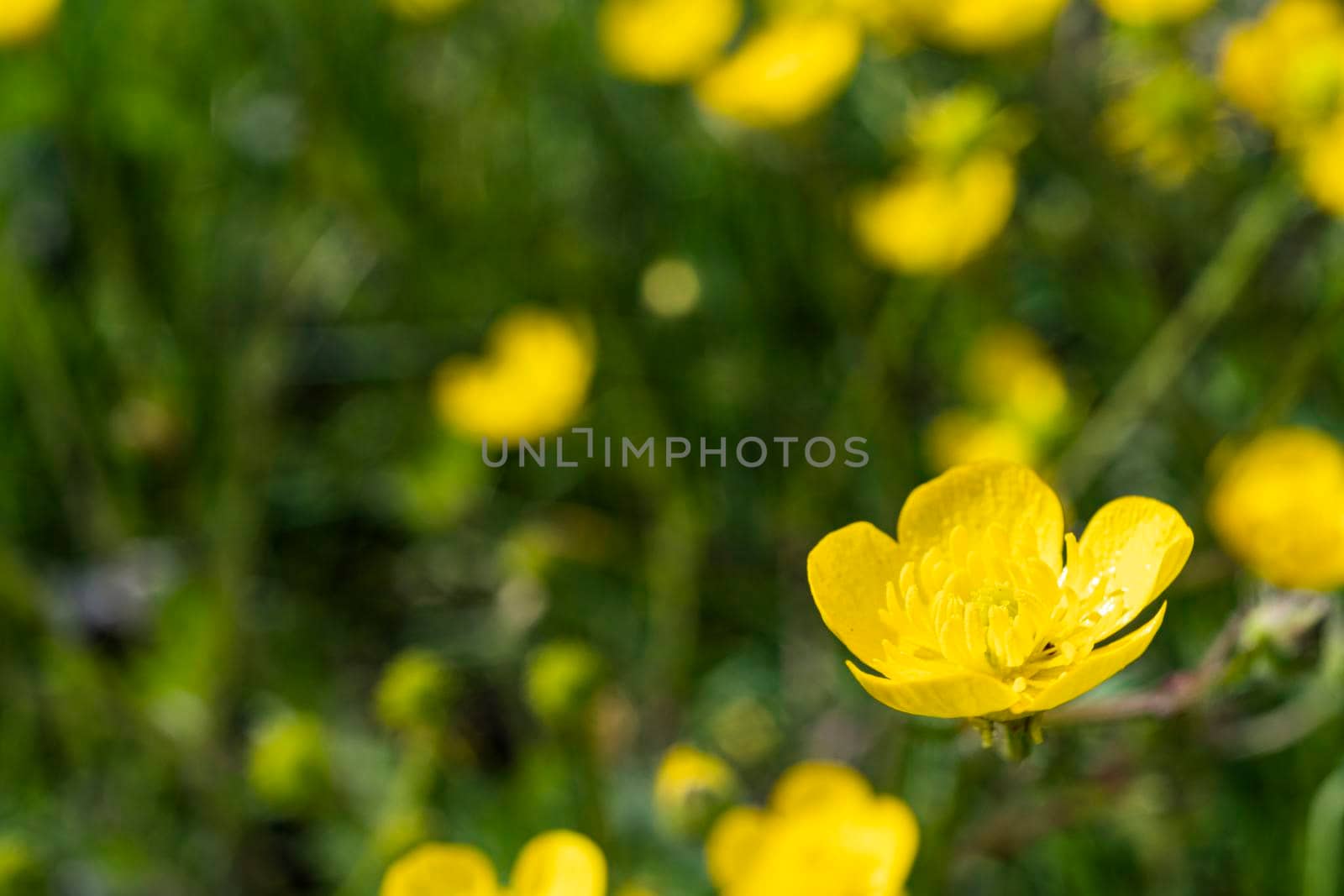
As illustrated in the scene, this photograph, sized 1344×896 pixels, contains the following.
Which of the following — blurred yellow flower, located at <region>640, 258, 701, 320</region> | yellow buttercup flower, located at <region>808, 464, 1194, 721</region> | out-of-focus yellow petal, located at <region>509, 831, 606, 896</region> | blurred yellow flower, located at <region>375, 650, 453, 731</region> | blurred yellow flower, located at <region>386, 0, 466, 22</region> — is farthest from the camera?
blurred yellow flower, located at <region>386, 0, 466, 22</region>

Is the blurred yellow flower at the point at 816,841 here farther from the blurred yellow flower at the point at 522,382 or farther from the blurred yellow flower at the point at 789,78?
the blurred yellow flower at the point at 789,78

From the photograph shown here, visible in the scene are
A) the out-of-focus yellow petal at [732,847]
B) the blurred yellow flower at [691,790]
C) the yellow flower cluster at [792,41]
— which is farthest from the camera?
the yellow flower cluster at [792,41]

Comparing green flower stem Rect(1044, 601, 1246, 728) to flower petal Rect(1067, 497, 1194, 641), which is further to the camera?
green flower stem Rect(1044, 601, 1246, 728)

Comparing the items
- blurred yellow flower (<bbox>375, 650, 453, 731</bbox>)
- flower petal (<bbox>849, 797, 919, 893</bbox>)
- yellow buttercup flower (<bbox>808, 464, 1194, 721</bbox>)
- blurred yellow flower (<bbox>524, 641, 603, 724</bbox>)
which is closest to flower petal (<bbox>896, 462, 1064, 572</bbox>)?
yellow buttercup flower (<bbox>808, 464, 1194, 721</bbox>)

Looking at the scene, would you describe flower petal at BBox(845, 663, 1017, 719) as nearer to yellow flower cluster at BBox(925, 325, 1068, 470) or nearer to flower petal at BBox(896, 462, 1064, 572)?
flower petal at BBox(896, 462, 1064, 572)

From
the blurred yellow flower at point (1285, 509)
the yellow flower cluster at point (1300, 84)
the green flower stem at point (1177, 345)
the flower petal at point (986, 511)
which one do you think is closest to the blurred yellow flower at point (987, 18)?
the yellow flower cluster at point (1300, 84)

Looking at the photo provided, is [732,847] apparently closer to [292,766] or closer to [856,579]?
[856,579]

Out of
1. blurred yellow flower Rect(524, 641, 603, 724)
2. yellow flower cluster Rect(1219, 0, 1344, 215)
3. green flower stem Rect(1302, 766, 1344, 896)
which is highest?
yellow flower cluster Rect(1219, 0, 1344, 215)
